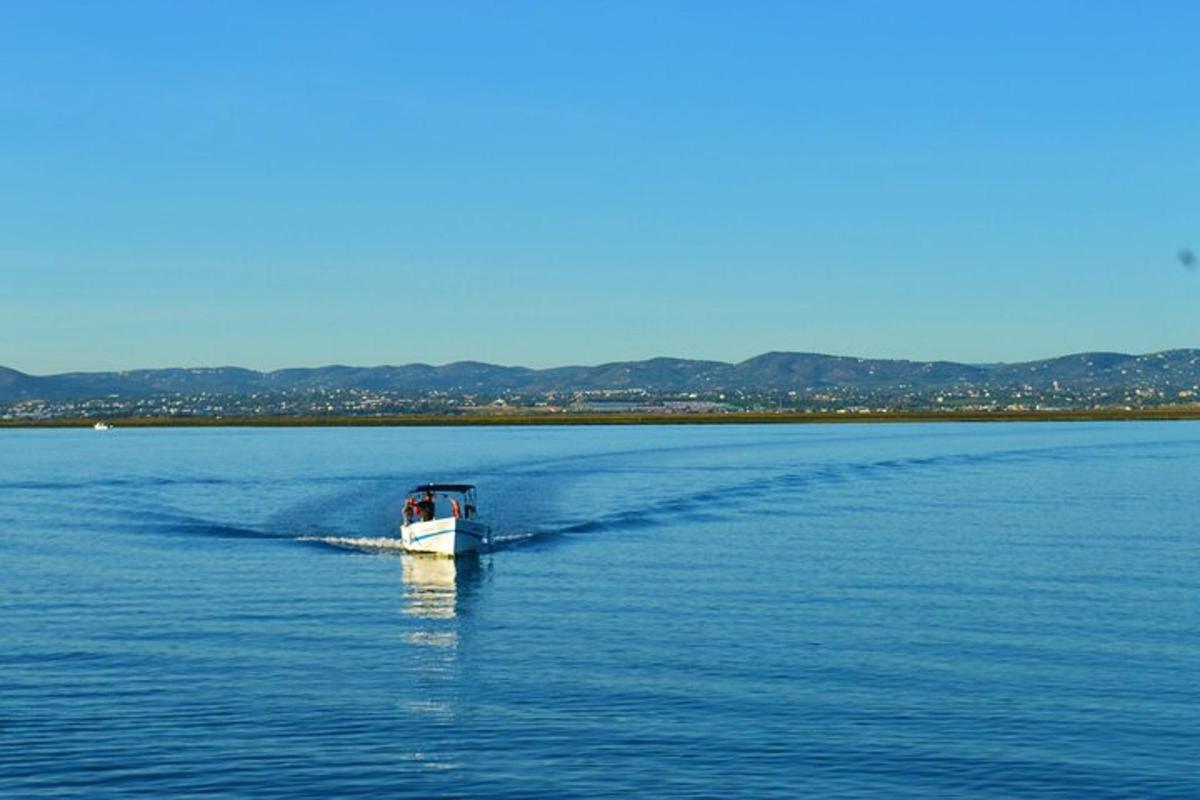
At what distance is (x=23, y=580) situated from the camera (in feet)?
200

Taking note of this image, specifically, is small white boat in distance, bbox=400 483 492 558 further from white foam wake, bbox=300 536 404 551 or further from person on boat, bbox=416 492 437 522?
person on boat, bbox=416 492 437 522

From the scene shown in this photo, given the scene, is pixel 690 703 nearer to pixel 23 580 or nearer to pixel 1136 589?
pixel 1136 589

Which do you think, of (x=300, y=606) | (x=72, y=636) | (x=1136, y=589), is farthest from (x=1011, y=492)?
(x=72, y=636)

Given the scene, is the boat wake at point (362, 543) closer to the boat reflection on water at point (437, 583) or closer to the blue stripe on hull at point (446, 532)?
the blue stripe on hull at point (446, 532)

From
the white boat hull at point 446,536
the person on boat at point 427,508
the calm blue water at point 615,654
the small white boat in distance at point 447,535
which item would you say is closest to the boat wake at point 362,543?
the calm blue water at point 615,654

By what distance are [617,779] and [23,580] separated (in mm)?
37976

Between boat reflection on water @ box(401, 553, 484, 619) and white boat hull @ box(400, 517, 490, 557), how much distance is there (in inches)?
17.9

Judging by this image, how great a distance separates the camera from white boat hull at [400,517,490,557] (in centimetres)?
7131

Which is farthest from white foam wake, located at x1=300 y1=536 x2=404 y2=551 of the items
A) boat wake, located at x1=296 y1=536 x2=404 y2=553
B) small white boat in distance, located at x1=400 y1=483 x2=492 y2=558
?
small white boat in distance, located at x1=400 y1=483 x2=492 y2=558

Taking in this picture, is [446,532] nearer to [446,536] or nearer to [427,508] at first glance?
[446,536]

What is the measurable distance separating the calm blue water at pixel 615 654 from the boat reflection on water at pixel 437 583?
0.32 m

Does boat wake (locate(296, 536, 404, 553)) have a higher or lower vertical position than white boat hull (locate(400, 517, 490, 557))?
lower

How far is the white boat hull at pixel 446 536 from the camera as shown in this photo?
71312 mm

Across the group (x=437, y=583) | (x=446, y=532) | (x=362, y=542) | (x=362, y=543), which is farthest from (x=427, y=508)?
(x=437, y=583)
